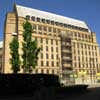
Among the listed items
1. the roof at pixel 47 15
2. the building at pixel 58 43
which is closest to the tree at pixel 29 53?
the building at pixel 58 43

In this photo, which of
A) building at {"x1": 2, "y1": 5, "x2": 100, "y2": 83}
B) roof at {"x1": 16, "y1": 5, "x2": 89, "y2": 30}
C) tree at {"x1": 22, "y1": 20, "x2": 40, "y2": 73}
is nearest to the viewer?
tree at {"x1": 22, "y1": 20, "x2": 40, "y2": 73}

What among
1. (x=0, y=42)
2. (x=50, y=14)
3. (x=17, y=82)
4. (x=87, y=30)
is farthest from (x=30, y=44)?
(x=0, y=42)

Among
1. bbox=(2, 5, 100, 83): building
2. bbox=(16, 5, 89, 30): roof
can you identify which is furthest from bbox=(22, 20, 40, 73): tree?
bbox=(16, 5, 89, 30): roof

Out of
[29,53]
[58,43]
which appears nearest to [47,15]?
[58,43]

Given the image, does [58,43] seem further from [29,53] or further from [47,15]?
[29,53]

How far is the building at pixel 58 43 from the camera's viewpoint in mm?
74062

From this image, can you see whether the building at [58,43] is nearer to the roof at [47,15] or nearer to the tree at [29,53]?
the roof at [47,15]

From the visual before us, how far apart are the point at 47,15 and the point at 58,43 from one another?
563 inches

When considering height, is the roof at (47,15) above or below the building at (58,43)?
above

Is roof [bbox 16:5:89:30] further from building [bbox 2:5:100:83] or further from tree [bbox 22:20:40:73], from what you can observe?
tree [bbox 22:20:40:73]

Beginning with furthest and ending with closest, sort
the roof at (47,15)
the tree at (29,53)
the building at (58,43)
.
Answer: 1. the roof at (47,15)
2. the building at (58,43)
3. the tree at (29,53)

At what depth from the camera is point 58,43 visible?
80.1m

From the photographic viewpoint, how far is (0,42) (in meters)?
109

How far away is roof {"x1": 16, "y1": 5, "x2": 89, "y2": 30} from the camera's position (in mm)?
78619
